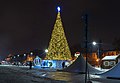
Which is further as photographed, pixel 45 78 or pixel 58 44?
pixel 58 44

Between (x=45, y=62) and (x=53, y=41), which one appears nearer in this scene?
(x=53, y=41)

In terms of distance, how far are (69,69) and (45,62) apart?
3649cm

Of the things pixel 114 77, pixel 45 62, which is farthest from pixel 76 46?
pixel 114 77

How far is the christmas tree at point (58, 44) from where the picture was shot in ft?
239

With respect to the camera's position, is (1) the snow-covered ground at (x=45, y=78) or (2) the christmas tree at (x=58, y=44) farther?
(2) the christmas tree at (x=58, y=44)

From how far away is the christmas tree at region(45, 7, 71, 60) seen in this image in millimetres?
72812

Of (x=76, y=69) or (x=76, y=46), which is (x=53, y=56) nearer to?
(x=76, y=69)

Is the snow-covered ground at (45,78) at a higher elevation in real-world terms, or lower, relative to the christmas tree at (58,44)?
lower

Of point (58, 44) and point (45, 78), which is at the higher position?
point (58, 44)

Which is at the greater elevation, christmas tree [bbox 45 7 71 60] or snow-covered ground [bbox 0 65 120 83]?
christmas tree [bbox 45 7 71 60]

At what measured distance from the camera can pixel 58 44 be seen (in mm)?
73312

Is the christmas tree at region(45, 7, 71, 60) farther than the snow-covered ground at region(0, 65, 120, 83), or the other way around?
the christmas tree at region(45, 7, 71, 60)

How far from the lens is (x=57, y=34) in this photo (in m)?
72.8

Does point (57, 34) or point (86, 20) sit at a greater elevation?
point (57, 34)
